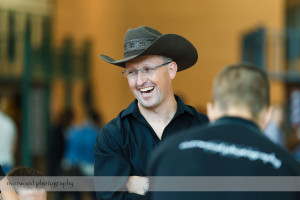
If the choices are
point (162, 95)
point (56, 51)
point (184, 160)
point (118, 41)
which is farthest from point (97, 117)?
point (184, 160)

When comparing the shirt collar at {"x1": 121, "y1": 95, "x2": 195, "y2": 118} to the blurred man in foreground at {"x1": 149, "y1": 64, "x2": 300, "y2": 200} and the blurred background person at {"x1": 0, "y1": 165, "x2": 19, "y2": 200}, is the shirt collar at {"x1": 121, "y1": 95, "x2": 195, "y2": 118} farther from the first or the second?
the blurred man in foreground at {"x1": 149, "y1": 64, "x2": 300, "y2": 200}

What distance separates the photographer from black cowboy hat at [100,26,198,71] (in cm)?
267

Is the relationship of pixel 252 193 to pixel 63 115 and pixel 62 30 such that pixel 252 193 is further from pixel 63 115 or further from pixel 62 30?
pixel 62 30

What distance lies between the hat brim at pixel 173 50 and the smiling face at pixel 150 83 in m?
0.04

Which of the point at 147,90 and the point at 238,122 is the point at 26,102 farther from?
the point at 238,122

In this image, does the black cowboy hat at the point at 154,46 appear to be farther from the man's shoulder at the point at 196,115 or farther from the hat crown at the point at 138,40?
the man's shoulder at the point at 196,115

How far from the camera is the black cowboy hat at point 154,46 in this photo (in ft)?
8.76

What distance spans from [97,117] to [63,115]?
1.45 m

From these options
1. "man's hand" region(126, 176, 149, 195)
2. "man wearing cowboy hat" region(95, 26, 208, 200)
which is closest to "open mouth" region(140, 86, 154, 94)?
"man wearing cowboy hat" region(95, 26, 208, 200)

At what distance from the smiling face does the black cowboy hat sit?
4cm

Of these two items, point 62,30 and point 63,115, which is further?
point 62,30

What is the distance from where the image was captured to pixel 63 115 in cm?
920

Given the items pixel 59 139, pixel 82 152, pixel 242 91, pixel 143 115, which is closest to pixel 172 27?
pixel 59 139

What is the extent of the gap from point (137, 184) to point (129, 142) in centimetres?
21
